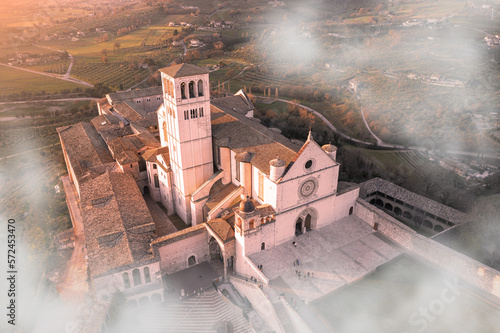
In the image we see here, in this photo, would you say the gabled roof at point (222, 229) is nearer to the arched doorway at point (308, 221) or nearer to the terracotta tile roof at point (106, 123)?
the arched doorway at point (308, 221)

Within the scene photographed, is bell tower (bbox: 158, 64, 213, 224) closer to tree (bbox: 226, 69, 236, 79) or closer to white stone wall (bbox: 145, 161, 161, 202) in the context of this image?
white stone wall (bbox: 145, 161, 161, 202)

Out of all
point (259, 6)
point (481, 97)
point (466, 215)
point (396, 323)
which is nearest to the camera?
point (396, 323)

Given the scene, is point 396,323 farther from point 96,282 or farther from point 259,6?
point 259,6

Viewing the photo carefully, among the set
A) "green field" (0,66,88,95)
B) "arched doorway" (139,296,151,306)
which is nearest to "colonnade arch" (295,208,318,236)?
"arched doorway" (139,296,151,306)

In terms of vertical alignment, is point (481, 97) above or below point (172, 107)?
below

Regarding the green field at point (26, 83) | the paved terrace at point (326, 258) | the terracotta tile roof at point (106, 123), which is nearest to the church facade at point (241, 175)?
the paved terrace at point (326, 258)

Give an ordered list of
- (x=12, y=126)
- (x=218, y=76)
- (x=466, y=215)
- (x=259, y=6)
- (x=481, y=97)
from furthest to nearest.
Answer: (x=259, y=6)
(x=218, y=76)
(x=12, y=126)
(x=481, y=97)
(x=466, y=215)


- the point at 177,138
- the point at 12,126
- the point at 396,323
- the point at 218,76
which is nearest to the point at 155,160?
the point at 177,138

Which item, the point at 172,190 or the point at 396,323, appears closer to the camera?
the point at 396,323

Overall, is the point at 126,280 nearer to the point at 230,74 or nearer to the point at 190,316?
the point at 190,316
